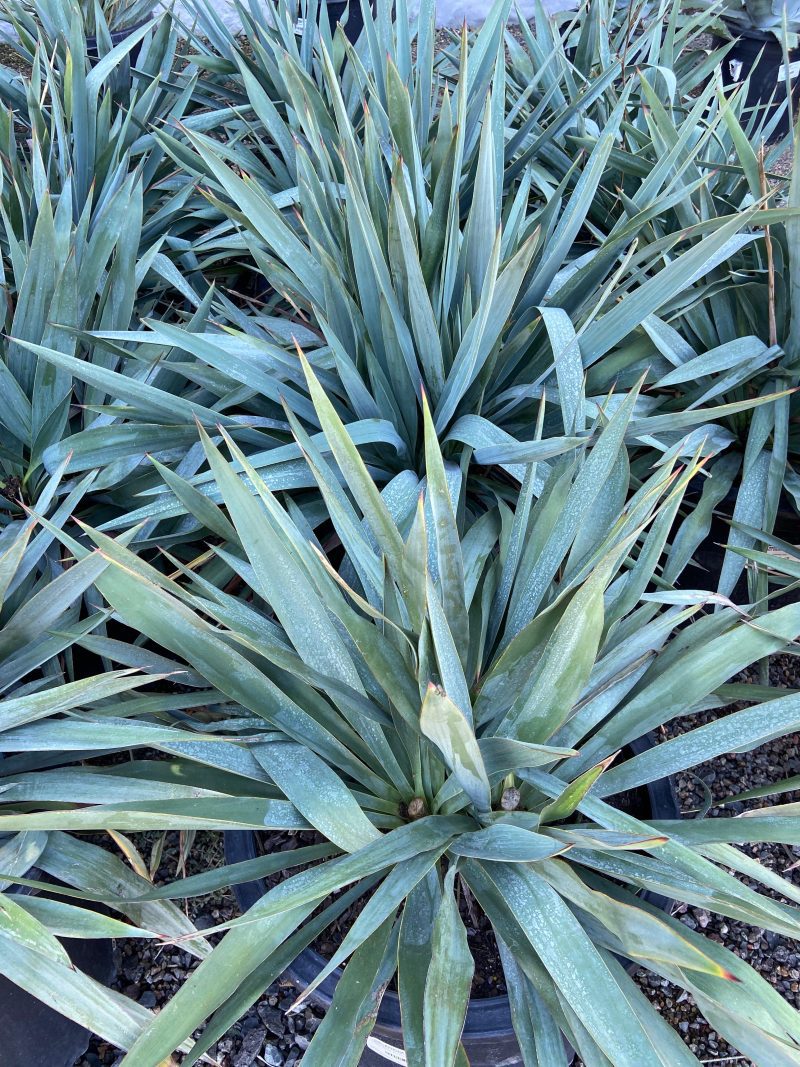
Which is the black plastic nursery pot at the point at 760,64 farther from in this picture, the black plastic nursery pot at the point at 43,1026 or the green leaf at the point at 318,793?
the black plastic nursery pot at the point at 43,1026

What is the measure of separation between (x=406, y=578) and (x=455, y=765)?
152 mm

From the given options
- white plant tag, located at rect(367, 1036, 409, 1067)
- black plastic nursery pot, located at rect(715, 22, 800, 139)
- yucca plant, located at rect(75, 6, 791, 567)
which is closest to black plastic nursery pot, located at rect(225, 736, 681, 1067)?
white plant tag, located at rect(367, 1036, 409, 1067)

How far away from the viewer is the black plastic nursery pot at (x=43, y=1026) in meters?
0.74

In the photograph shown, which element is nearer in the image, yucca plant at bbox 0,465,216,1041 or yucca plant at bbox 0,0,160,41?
yucca plant at bbox 0,465,216,1041

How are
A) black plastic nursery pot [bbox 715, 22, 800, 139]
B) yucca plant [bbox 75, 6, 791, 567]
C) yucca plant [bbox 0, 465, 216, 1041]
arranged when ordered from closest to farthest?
yucca plant [bbox 0, 465, 216, 1041]
yucca plant [bbox 75, 6, 791, 567]
black plastic nursery pot [bbox 715, 22, 800, 139]

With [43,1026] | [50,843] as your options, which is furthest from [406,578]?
[43,1026]

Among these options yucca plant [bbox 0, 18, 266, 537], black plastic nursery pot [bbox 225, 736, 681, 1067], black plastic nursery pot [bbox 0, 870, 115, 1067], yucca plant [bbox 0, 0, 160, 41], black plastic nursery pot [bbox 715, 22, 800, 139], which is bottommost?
black plastic nursery pot [bbox 0, 870, 115, 1067]

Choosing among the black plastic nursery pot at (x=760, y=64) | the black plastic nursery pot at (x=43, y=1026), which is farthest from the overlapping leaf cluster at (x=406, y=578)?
the black plastic nursery pot at (x=760, y=64)

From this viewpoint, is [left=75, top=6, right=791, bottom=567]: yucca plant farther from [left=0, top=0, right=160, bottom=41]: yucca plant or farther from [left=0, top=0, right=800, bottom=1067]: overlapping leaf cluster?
[left=0, top=0, right=160, bottom=41]: yucca plant

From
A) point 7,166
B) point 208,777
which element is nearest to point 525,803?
point 208,777

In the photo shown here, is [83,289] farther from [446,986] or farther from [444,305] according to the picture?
[446,986]

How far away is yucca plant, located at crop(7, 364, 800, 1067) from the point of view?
0.53 meters

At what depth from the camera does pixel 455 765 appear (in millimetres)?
553

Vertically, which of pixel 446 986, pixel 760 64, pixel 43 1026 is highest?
pixel 760 64
